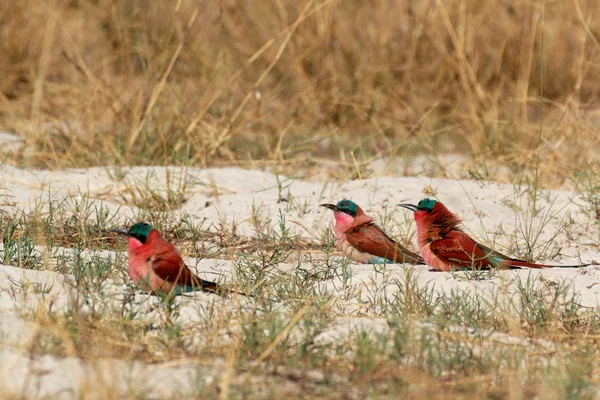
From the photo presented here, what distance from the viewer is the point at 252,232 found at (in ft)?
15.7

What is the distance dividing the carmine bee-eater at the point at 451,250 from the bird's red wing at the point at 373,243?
0.17 m

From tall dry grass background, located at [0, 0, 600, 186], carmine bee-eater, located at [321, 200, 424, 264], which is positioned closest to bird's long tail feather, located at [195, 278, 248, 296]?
carmine bee-eater, located at [321, 200, 424, 264]

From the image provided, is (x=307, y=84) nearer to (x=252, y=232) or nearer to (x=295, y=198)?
(x=295, y=198)

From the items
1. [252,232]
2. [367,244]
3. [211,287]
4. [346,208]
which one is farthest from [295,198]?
[211,287]

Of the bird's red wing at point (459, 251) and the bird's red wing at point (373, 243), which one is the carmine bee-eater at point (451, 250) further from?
the bird's red wing at point (373, 243)

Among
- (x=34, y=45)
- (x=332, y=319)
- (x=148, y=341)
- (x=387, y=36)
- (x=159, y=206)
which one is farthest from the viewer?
(x=34, y=45)

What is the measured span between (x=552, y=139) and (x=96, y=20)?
4412 mm

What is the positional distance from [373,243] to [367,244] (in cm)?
3

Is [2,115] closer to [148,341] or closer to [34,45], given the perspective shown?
[34,45]

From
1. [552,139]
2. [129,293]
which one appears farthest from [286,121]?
[129,293]

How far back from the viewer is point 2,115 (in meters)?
7.30

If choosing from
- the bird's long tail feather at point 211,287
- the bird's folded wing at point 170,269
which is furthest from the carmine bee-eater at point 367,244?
the bird's folded wing at point 170,269

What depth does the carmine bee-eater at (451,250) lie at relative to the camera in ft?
13.1

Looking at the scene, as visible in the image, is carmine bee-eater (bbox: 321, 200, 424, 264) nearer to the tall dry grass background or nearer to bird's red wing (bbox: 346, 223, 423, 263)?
bird's red wing (bbox: 346, 223, 423, 263)
